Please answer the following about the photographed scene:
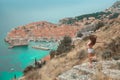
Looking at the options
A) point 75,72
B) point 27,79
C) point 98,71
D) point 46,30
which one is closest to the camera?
point 98,71

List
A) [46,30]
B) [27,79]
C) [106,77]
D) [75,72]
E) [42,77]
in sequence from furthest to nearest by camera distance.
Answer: [46,30]
[27,79]
[42,77]
[75,72]
[106,77]

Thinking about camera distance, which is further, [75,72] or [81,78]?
[75,72]

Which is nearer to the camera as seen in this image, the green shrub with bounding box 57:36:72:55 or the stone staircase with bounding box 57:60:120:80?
the stone staircase with bounding box 57:60:120:80

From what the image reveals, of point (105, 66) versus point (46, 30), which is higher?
point (105, 66)

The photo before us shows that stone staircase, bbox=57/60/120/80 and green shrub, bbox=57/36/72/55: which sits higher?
stone staircase, bbox=57/60/120/80

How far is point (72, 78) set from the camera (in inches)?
264

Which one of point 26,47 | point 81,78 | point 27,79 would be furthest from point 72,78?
point 26,47

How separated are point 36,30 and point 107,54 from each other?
92060mm

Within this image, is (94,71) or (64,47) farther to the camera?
(64,47)

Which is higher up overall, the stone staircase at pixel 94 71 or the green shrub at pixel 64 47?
the stone staircase at pixel 94 71

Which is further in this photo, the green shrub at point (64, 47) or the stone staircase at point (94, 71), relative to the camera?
the green shrub at point (64, 47)

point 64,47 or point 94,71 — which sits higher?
point 94,71

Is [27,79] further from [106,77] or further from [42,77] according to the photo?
[106,77]

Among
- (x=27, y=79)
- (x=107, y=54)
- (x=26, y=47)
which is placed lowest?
→ (x=26, y=47)
